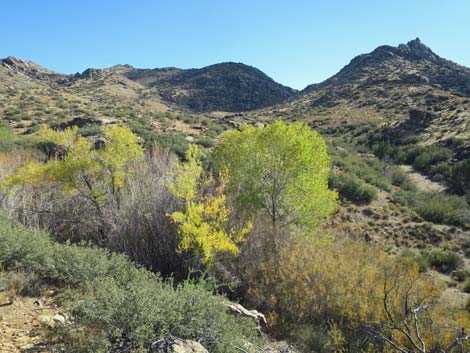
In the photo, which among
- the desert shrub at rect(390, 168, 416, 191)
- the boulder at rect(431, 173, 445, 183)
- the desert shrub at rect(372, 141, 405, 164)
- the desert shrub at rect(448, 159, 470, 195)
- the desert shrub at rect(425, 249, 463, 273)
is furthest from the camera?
the desert shrub at rect(372, 141, 405, 164)

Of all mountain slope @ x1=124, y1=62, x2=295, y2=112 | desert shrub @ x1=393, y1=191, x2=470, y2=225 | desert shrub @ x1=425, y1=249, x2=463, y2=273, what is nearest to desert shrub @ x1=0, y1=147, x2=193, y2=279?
desert shrub @ x1=425, y1=249, x2=463, y2=273

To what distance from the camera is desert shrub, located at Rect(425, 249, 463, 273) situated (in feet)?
49.0

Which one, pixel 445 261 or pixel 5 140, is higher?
pixel 5 140

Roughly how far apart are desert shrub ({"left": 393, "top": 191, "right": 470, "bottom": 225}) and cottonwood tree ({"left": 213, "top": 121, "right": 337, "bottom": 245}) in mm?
12871

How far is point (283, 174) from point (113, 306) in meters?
7.12

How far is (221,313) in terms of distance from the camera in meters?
5.57

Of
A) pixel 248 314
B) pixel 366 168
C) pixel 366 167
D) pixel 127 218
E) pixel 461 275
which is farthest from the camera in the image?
pixel 366 167

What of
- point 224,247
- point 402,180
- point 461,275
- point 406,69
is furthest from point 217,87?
point 224,247

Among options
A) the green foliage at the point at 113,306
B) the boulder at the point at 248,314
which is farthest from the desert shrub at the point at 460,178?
the green foliage at the point at 113,306

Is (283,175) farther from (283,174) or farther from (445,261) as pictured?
(445,261)

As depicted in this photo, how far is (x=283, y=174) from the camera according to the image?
35.1 ft

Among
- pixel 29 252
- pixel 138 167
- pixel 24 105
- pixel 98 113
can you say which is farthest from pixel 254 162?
pixel 24 105

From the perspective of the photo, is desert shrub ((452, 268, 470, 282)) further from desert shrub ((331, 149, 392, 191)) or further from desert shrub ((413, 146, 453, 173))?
desert shrub ((413, 146, 453, 173))

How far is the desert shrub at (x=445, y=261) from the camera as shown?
1495 centimetres
